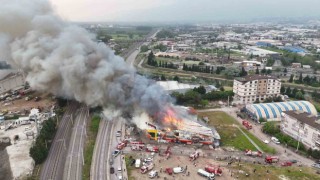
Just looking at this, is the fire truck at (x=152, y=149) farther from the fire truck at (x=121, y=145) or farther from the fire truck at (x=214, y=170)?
the fire truck at (x=214, y=170)

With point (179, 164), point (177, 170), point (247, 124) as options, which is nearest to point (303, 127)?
point (247, 124)

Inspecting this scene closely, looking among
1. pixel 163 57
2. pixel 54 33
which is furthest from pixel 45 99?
pixel 163 57

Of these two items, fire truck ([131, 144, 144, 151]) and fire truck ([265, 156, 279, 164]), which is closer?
fire truck ([265, 156, 279, 164])

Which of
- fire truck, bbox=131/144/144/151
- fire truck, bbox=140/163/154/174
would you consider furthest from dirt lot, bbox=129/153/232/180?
fire truck, bbox=131/144/144/151

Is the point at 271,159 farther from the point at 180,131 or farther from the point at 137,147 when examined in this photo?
the point at 137,147

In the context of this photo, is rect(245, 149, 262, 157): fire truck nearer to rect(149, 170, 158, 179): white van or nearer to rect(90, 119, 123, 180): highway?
rect(149, 170, 158, 179): white van

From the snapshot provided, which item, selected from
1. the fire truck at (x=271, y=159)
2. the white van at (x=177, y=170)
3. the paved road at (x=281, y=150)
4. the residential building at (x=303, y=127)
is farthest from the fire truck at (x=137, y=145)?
the residential building at (x=303, y=127)
